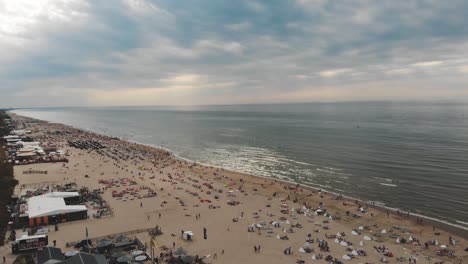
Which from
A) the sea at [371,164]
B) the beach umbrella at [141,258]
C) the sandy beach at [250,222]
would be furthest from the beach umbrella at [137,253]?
the sea at [371,164]

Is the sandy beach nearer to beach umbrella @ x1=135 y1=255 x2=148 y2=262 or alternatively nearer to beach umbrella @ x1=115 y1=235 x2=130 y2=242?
beach umbrella @ x1=115 y1=235 x2=130 y2=242

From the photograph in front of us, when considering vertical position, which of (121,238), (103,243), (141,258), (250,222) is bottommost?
(250,222)

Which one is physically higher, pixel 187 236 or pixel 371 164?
pixel 371 164

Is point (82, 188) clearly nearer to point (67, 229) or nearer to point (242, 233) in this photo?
point (67, 229)

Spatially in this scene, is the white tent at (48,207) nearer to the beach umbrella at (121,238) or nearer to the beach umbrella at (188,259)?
the beach umbrella at (121,238)

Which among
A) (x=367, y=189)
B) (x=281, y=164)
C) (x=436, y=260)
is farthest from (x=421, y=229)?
(x=281, y=164)

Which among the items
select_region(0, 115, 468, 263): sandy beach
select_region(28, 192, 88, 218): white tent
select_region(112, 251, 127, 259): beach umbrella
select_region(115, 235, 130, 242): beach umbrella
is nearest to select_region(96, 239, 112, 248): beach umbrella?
select_region(115, 235, 130, 242): beach umbrella

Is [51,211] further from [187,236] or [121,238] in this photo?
[187,236]

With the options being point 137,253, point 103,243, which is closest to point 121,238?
point 103,243
